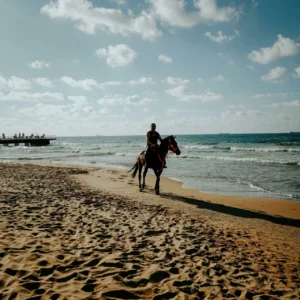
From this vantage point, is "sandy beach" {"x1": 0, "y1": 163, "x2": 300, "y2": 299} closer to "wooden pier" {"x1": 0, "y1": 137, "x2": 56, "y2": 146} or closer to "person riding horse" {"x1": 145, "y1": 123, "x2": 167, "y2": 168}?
"person riding horse" {"x1": 145, "y1": 123, "x2": 167, "y2": 168}

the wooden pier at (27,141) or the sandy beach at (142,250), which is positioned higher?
the wooden pier at (27,141)

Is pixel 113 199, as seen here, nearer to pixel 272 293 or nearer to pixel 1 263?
pixel 1 263

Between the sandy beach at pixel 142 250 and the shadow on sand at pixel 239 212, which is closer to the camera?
the sandy beach at pixel 142 250

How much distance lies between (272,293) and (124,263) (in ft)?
7.83

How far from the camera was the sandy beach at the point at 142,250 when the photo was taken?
347cm

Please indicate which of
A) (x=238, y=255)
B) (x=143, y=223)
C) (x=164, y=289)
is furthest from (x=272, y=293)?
(x=143, y=223)

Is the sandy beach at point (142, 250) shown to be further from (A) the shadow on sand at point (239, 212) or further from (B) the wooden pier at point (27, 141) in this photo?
(B) the wooden pier at point (27, 141)

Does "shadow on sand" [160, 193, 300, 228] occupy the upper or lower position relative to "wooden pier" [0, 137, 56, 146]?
lower

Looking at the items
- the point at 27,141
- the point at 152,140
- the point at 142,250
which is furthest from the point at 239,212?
the point at 27,141

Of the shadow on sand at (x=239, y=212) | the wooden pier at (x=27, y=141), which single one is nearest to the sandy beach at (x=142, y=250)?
the shadow on sand at (x=239, y=212)

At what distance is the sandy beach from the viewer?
3475mm

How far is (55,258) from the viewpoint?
4168mm

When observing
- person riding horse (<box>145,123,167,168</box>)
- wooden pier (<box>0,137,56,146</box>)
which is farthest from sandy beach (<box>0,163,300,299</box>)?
wooden pier (<box>0,137,56,146</box>)

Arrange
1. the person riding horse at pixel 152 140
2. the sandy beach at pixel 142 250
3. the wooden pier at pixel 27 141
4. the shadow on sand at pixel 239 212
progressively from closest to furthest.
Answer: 1. the sandy beach at pixel 142 250
2. the shadow on sand at pixel 239 212
3. the person riding horse at pixel 152 140
4. the wooden pier at pixel 27 141
